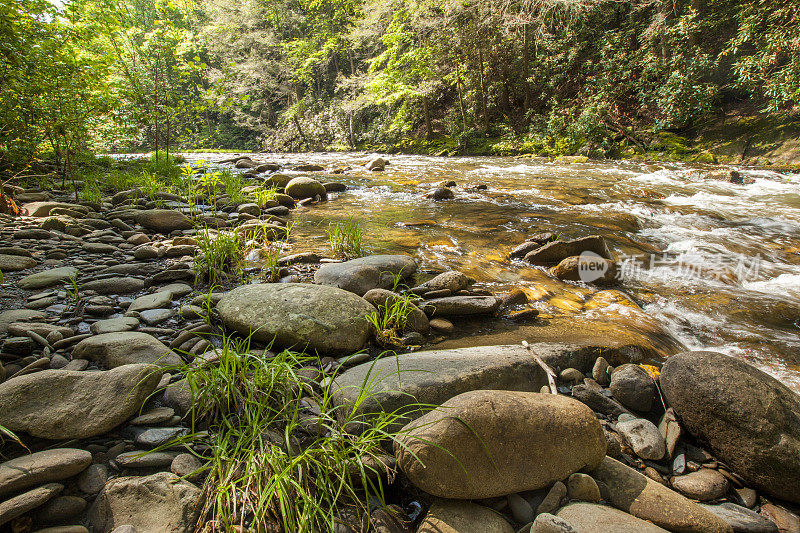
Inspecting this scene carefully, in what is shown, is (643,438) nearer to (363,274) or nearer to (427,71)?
(363,274)

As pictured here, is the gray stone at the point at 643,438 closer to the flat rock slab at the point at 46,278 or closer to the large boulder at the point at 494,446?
the large boulder at the point at 494,446

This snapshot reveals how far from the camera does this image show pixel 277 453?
4.78 feet

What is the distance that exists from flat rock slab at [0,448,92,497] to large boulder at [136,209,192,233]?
157 inches

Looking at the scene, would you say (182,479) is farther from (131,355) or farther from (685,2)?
(685,2)

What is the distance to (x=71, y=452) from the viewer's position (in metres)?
1.34

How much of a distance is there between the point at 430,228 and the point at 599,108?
11788mm

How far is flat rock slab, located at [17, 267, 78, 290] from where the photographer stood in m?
2.81

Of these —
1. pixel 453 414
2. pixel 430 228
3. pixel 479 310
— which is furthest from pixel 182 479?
pixel 430 228

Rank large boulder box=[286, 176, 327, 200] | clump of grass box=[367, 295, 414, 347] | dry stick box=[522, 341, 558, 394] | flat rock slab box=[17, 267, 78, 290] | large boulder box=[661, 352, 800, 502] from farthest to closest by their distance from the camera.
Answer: large boulder box=[286, 176, 327, 200] → flat rock slab box=[17, 267, 78, 290] → clump of grass box=[367, 295, 414, 347] → dry stick box=[522, 341, 558, 394] → large boulder box=[661, 352, 800, 502]

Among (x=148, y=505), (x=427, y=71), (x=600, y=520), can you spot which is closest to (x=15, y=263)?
(x=148, y=505)

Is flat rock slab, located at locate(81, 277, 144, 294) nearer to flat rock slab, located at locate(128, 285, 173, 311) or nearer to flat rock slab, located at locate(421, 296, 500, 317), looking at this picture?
flat rock slab, located at locate(128, 285, 173, 311)

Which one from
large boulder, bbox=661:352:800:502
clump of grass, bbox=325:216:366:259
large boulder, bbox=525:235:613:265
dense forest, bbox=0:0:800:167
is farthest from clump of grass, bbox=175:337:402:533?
dense forest, bbox=0:0:800:167

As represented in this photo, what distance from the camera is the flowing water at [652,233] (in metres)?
3.28

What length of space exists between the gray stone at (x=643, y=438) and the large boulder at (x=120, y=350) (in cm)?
250
